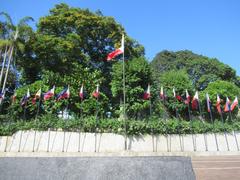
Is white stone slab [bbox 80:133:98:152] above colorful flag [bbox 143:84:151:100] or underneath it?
underneath

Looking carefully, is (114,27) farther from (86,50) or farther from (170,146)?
(170,146)

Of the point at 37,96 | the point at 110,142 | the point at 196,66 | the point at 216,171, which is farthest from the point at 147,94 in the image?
the point at 196,66

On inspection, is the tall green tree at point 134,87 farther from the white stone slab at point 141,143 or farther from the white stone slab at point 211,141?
the white stone slab at point 211,141

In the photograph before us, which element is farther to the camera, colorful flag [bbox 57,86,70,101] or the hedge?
colorful flag [bbox 57,86,70,101]

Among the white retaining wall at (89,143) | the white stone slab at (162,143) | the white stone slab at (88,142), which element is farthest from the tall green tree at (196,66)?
the white stone slab at (88,142)

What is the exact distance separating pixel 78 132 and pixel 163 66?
2450 centimetres

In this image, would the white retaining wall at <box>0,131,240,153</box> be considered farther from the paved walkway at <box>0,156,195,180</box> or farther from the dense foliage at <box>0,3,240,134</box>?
the paved walkway at <box>0,156,195,180</box>

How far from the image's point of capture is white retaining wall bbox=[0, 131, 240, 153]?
15703mm

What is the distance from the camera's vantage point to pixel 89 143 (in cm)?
1584

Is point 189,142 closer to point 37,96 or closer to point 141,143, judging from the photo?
point 141,143

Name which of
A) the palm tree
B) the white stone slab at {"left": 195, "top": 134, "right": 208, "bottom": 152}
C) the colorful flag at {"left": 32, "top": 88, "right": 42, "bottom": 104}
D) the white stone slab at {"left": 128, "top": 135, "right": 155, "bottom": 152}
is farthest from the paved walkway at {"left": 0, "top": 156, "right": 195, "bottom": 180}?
the palm tree

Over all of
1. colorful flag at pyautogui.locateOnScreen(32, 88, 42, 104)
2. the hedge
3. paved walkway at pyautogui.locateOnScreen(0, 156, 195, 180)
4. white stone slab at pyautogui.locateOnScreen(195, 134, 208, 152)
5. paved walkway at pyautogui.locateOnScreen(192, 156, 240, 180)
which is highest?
colorful flag at pyautogui.locateOnScreen(32, 88, 42, 104)

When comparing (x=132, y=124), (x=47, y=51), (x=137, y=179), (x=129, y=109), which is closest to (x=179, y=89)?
(x=129, y=109)

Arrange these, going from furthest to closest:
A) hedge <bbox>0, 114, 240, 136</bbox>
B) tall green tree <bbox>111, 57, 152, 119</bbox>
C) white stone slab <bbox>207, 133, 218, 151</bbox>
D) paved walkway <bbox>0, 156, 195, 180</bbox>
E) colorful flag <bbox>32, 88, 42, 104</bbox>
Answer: tall green tree <bbox>111, 57, 152, 119</bbox>, colorful flag <bbox>32, 88, 42, 104</bbox>, white stone slab <bbox>207, 133, 218, 151</bbox>, hedge <bbox>0, 114, 240, 136</bbox>, paved walkway <bbox>0, 156, 195, 180</bbox>
